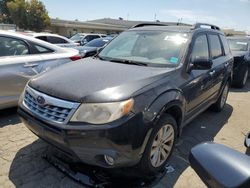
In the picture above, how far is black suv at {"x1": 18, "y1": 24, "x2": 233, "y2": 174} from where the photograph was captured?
2576 mm

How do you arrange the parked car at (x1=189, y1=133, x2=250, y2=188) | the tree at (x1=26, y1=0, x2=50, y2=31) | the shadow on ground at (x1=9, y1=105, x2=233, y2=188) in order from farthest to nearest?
the tree at (x1=26, y1=0, x2=50, y2=31)
the shadow on ground at (x1=9, y1=105, x2=233, y2=188)
the parked car at (x1=189, y1=133, x2=250, y2=188)

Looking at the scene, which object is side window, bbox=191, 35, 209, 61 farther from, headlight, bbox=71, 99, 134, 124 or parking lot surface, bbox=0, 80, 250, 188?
headlight, bbox=71, 99, 134, 124

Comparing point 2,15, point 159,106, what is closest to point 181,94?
point 159,106

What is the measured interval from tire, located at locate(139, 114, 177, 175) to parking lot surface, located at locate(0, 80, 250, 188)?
0.61 ft

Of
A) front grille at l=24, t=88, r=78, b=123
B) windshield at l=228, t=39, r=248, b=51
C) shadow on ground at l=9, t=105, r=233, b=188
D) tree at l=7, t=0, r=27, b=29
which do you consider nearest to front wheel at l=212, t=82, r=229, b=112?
shadow on ground at l=9, t=105, r=233, b=188

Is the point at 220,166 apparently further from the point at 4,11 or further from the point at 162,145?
the point at 4,11

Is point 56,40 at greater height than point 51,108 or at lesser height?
lesser

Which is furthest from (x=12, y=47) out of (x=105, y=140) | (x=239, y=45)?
(x=239, y=45)

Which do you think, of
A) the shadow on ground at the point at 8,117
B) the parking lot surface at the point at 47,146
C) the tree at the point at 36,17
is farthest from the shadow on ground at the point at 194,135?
the tree at the point at 36,17

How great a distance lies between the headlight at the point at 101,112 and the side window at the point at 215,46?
286 cm

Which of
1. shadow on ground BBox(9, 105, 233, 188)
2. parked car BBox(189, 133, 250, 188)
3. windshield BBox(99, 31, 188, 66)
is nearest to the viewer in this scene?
parked car BBox(189, 133, 250, 188)

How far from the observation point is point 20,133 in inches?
165

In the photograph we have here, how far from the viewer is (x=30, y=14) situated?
125ft

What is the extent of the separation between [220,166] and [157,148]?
76.5 inches
